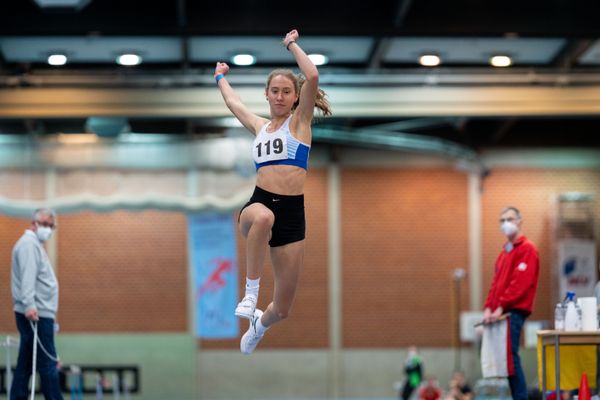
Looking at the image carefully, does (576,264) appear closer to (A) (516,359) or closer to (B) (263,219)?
(A) (516,359)

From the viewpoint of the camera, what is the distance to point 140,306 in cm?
2316

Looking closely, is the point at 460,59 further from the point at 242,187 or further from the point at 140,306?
the point at 140,306

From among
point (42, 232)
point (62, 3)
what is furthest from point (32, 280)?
point (62, 3)

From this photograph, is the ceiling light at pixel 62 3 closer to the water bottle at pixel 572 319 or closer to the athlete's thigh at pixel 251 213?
the athlete's thigh at pixel 251 213

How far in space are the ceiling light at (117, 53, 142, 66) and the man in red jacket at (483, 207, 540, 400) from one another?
25.0 feet

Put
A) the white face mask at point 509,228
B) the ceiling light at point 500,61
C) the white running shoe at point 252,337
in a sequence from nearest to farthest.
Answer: the white running shoe at point 252,337
the white face mask at point 509,228
the ceiling light at point 500,61

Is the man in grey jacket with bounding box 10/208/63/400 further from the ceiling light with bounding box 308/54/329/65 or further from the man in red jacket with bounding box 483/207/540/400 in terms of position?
the ceiling light with bounding box 308/54/329/65

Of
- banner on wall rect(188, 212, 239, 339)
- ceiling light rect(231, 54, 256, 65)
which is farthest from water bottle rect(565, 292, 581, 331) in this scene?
banner on wall rect(188, 212, 239, 339)

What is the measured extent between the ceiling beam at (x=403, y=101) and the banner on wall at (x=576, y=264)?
25.0 ft

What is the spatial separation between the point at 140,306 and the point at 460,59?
10.4 meters

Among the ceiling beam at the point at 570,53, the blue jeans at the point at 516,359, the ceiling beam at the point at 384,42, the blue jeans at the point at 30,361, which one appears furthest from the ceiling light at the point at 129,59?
the blue jeans at the point at 516,359

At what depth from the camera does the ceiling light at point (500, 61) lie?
15.3m

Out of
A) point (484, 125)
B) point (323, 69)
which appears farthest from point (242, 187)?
point (484, 125)

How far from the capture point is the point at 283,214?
254 inches
